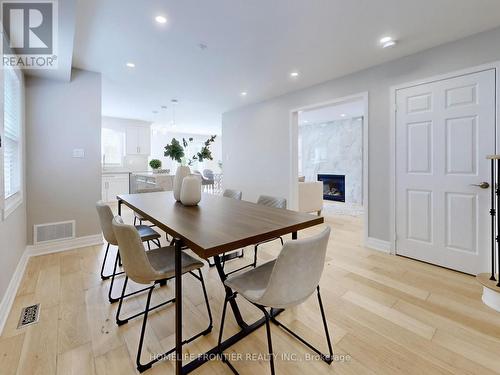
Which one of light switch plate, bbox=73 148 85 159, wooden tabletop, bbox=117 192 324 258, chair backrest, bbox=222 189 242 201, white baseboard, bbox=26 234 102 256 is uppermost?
light switch plate, bbox=73 148 85 159

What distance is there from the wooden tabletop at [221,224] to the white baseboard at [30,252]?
1131mm

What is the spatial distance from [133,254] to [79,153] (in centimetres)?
272

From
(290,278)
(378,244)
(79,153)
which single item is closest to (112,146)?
(79,153)

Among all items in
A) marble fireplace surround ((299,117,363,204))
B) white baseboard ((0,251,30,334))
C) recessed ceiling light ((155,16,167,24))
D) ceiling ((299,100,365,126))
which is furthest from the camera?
marble fireplace surround ((299,117,363,204))

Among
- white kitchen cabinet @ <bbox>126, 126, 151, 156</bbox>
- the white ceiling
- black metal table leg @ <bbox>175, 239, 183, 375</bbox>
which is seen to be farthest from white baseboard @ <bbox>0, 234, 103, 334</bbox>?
white kitchen cabinet @ <bbox>126, 126, 151, 156</bbox>

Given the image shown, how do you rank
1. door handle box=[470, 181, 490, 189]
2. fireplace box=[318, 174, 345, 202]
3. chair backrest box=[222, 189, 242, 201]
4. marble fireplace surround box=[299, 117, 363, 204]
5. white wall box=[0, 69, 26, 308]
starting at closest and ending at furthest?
white wall box=[0, 69, 26, 308]
door handle box=[470, 181, 490, 189]
chair backrest box=[222, 189, 242, 201]
marble fireplace surround box=[299, 117, 363, 204]
fireplace box=[318, 174, 345, 202]

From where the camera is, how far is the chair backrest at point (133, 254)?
122cm

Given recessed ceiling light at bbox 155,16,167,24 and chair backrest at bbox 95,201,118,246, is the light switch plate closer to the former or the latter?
chair backrest at bbox 95,201,118,246

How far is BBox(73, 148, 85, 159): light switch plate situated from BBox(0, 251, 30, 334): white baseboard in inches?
51.4

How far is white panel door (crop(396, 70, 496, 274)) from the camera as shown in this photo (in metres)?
2.32

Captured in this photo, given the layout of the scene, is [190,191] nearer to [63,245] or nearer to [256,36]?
[256,36]

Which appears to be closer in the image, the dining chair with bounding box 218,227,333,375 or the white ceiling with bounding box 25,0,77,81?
the dining chair with bounding box 218,227,333,375

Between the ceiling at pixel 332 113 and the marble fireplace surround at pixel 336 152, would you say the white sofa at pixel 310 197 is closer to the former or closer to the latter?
the ceiling at pixel 332 113

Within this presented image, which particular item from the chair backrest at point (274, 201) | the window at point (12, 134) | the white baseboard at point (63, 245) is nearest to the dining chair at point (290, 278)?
the chair backrest at point (274, 201)
